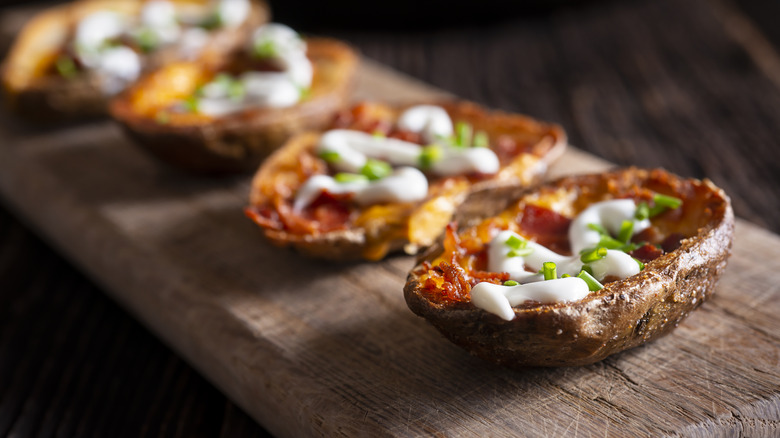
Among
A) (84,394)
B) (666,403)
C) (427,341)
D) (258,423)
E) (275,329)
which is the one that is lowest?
(84,394)

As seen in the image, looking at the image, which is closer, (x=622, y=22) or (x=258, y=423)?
(x=258, y=423)

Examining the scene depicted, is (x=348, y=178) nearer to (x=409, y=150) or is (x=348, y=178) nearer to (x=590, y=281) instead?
(x=409, y=150)

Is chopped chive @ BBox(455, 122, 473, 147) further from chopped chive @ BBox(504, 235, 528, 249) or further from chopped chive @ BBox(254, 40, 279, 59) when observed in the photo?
chopped chive @ BBox(254, 40, 279, 59)

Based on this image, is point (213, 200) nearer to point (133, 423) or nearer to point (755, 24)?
point (133, 423)

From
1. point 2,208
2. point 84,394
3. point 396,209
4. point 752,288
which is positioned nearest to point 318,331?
point 396,209

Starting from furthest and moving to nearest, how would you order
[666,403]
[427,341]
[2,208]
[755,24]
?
[755,24] → [2,208] → [427,341] → [666,403]

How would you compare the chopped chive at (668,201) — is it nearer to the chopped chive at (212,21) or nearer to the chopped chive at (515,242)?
the chopped chive at (515,242)

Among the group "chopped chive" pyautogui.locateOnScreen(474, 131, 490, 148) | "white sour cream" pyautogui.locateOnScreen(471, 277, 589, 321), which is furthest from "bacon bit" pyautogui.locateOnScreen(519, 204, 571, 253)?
"chopped chive" pyautogui.locateOnScreen(474, 131, 490, 148)

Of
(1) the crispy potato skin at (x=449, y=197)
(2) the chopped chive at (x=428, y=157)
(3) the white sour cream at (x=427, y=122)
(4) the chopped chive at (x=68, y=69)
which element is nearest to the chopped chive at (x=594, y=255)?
(1) the crispy potato skin at (x=449, y=197)

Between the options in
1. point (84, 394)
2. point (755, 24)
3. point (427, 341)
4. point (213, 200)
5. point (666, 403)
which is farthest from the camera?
point (755, 24)
